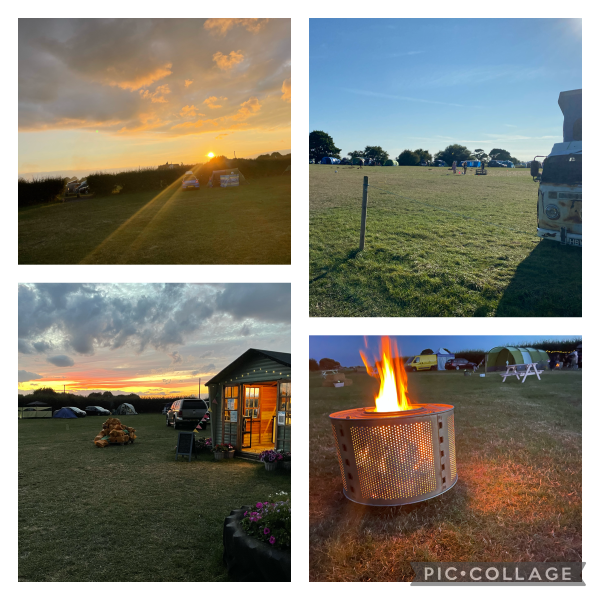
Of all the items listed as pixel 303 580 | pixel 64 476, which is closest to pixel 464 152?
pixel 303 580

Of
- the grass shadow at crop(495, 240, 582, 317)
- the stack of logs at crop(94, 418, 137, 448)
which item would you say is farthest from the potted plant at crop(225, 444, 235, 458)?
the grass shadow at crop(495, 240, 582, 317)

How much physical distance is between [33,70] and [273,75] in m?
2.39

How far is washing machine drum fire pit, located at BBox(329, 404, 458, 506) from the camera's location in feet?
11.3

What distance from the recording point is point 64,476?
6.23m

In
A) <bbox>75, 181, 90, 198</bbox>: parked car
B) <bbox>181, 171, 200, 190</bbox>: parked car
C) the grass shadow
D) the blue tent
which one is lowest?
the blue tent

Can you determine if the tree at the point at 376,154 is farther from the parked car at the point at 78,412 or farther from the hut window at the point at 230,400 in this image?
the parked car at the point at 78,412

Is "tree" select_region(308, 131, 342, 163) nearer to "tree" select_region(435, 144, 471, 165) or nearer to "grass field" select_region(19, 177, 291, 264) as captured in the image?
"grass field" select_region(19, 177, 291, 264)

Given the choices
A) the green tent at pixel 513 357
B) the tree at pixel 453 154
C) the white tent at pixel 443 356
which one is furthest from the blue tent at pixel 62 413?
the tree at pixel 453 154

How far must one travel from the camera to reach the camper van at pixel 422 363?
13.3 feet

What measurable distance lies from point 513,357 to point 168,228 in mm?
3945

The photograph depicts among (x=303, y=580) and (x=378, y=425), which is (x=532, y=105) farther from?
(x=303, y=580)

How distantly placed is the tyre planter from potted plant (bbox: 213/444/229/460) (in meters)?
4.10

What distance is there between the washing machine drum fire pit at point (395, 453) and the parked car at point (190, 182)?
3039 mm

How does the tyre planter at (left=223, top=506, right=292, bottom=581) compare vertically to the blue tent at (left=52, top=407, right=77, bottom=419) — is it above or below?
below
